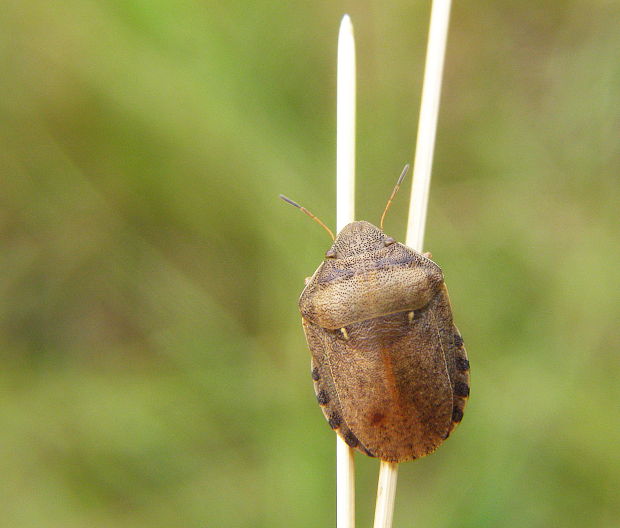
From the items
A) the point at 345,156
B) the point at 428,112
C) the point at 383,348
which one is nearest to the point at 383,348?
the point at 383,348

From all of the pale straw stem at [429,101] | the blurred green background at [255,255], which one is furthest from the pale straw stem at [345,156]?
the blurred green background at [255,255]

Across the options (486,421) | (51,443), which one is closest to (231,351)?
(51,443)

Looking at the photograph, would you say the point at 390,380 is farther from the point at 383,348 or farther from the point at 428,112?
the point at 428,112

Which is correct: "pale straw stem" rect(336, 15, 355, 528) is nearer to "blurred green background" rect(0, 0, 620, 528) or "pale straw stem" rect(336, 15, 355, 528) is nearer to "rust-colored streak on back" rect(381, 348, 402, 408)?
"rust-colored streak on back" rect(381, 348, 402, 408)

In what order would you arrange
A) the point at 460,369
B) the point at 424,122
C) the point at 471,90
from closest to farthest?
the point at 424,122
the point at 460,369
the point at 471,90

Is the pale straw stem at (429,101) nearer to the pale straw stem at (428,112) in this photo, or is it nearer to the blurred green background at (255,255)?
the pale straw stem at (428,112)

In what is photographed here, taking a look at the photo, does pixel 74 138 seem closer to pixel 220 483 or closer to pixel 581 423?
pixel 220 483

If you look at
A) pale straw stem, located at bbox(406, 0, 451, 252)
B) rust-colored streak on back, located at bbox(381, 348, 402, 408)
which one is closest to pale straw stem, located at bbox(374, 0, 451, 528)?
pale straw stem, located at bbox(406, 0, 451, 252)

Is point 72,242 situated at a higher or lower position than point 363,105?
lower
